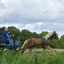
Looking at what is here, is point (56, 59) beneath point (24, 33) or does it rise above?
beneath

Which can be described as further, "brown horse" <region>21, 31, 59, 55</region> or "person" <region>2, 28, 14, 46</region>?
"brown horse" <region>21, 31, 59, 55</region>

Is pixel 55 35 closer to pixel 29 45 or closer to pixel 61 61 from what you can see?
pixel 29 45

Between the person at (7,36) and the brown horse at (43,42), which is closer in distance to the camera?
the person at (7,36)

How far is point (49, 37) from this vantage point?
8914 millimetres

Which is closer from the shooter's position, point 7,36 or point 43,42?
point 7,36

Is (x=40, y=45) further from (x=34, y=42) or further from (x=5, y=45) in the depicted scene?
(x=5, y=45)

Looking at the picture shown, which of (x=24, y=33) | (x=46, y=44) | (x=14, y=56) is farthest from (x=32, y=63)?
(x=24, y=33)

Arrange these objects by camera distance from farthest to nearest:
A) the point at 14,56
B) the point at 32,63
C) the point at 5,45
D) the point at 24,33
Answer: the point at 24,33 → the point at 5,45 → the point at 14,56 → the point at 32,63

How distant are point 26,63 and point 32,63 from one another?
0.25m

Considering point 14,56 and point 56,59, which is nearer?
point 56,59

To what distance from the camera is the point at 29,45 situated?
362 inches

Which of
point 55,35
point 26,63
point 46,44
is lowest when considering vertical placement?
point 26,63

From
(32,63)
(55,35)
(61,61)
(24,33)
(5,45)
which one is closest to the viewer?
(32,63)

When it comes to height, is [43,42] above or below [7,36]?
below
